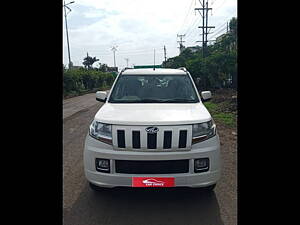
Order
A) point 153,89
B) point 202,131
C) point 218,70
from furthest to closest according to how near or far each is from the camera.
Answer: point 218,70
point 153,89
point 202,131

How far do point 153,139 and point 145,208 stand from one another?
2.79ft

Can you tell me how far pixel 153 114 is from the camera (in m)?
3.11

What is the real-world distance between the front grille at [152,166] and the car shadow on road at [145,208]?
1.63 feet

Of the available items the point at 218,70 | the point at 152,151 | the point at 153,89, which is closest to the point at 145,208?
the point at 152,151

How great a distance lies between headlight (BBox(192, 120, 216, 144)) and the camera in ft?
9.50

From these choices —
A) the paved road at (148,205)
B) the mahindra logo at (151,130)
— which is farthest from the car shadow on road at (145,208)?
the mahindra logo at (151,130)

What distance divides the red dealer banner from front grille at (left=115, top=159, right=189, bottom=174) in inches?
2.6

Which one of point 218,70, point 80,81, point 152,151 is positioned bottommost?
point 152,151

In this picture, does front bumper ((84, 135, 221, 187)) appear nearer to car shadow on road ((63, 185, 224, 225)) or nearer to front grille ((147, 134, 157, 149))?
front grille ((147, 134, 157, 149))

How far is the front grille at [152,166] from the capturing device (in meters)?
2.78

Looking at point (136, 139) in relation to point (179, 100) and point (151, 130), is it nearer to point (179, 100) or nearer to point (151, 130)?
point (151, 130)

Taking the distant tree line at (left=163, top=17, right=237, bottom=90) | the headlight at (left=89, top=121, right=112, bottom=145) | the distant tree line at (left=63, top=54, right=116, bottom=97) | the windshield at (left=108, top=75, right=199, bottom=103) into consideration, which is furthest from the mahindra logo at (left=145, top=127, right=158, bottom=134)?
the distant tree line at (left=63, top=54, right=116, bottom=97)
